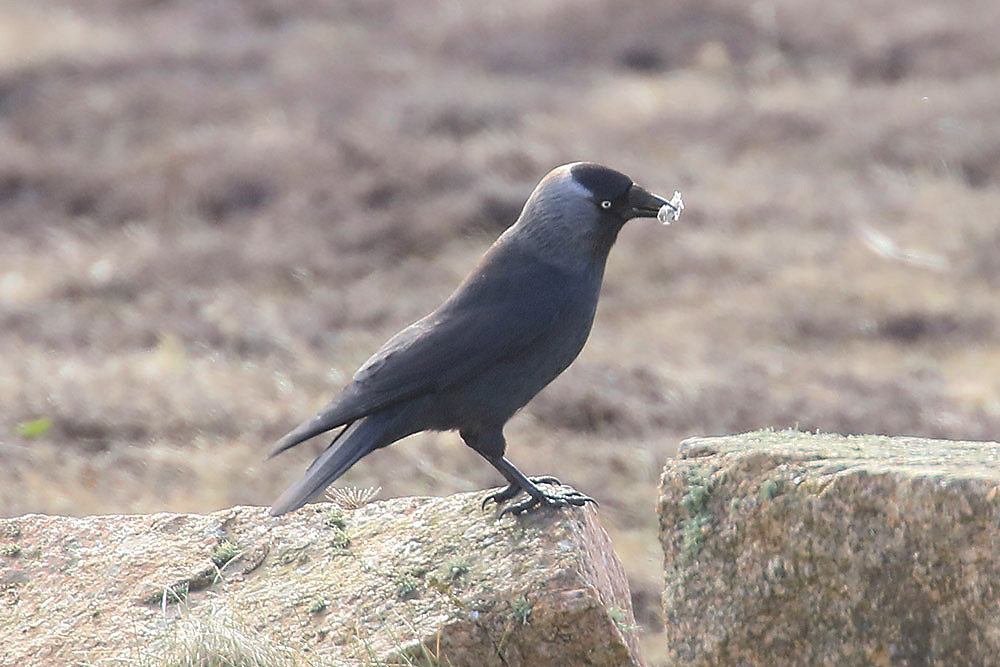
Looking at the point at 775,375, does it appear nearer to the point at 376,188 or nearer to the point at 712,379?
the point at 712,379

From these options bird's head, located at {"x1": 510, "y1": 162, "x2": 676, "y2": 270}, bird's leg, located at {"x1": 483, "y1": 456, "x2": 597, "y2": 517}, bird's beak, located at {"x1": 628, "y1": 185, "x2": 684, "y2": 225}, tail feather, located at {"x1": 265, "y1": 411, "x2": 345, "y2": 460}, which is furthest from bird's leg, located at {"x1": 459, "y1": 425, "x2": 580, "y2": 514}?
bird's beak, located at {"x1": 628, "y1": 185, "x2": 684, "y2": 225}

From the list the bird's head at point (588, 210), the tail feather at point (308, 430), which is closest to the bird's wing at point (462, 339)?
the tail feather at point (308, 430)

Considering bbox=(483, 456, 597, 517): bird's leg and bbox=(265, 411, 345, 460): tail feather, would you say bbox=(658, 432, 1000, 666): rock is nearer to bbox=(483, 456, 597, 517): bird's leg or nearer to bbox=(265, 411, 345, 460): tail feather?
bbox=(483, 456, 597, 517): bird's leg

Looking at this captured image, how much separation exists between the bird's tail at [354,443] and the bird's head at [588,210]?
0.78 metres

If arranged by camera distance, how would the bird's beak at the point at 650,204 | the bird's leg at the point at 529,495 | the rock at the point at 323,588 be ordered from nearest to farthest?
the rock at the point at 323,588, the bird's leg at the point at 529,495, the bird's beak at the point at 650,204

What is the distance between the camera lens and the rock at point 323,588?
382 cm

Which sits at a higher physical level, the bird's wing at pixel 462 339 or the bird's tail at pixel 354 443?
the bird's wing at pixel 462 339

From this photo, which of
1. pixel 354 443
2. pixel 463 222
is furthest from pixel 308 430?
pixel 463 222

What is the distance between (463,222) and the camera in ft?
39.2

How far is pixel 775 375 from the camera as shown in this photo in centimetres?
934

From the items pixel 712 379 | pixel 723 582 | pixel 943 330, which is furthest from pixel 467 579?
pixel 943 330

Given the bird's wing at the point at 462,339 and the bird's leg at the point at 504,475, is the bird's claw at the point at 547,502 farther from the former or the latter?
the bird's wing at the point at 462,339

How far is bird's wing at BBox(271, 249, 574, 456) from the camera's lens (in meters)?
4.22

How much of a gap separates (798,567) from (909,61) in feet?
47.3
